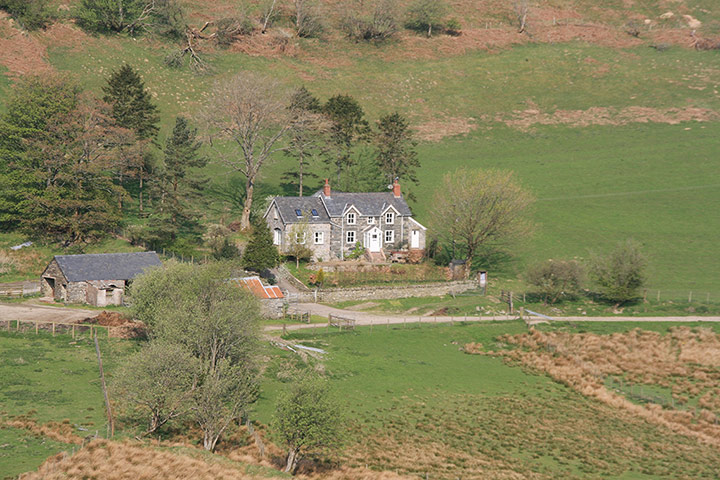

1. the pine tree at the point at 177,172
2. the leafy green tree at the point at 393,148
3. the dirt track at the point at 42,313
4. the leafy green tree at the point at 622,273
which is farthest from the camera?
the leafy green tree at the point at 393,148

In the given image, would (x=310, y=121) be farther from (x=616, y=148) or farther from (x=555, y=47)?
(x=555, y=47)

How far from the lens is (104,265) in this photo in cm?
6284

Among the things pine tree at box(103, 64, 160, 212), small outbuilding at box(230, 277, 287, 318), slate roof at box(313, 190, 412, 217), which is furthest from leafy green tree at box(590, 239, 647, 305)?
pine tree at box(103, 64, 160, 212)

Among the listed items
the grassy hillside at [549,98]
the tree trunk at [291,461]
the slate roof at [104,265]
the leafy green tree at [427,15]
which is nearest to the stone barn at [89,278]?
the slate roof at [104,265]

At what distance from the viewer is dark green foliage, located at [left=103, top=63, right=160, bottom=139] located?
267 ft

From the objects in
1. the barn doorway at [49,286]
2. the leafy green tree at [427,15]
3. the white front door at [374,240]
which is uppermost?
the leafy green tree at [427,15]

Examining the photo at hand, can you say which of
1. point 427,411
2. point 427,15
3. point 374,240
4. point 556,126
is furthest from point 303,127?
point 427,15

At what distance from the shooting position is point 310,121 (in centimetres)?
8975

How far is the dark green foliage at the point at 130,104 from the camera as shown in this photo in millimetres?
81375

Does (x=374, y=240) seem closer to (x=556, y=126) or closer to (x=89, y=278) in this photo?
(x=89, y=278)

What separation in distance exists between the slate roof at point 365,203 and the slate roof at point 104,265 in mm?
22906

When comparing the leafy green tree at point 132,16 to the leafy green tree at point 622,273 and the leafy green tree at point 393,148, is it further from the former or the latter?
the leafy green tree at point 622,273

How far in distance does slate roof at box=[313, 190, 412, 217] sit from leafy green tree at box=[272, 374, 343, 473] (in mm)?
42671

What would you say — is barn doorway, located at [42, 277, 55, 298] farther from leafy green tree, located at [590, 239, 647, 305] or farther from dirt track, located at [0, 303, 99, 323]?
leafy green tree, located at [590, 239, 647, 305]
